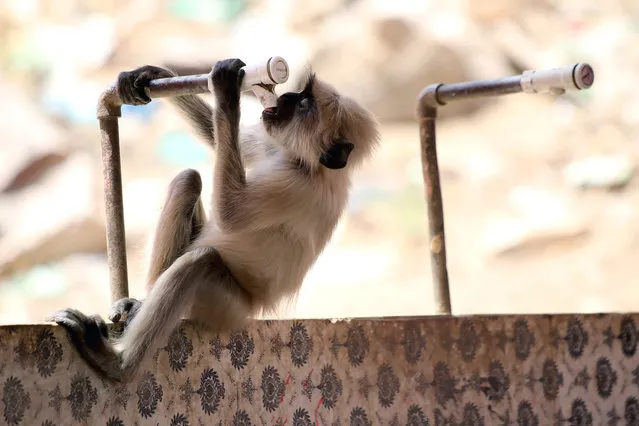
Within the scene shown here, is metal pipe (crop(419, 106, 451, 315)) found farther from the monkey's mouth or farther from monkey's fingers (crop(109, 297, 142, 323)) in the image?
monkey's fingers (crop(109, 297, 142, 323))

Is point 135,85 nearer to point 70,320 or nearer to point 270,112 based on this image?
point 270,112

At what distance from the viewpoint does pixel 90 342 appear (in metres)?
2.64

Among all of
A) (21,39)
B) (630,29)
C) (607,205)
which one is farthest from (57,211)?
(630,29)

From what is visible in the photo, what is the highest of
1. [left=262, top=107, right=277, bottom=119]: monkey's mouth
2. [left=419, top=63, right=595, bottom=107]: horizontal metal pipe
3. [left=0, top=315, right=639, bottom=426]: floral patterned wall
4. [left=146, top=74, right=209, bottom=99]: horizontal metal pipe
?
[left=419, top=63, right=595, bottom=107]: horizontal metal pipe

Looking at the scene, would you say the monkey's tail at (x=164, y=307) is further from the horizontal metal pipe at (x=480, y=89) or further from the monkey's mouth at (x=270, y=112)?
the horizontal metal pipe at (x=480, y=89)

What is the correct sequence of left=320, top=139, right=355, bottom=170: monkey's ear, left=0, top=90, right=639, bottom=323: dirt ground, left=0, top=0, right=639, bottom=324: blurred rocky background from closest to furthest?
left=320, top=139, right=355, bottom=170: monkey's ear
left=0, top=90, right=639, bottom=323: dirt ground
left=0, top=0, right=639, bottom=324: blurred rocky background

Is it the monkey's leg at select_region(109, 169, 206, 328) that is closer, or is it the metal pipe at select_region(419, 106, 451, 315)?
the monkey's leg at select_region(109, 169, 206, 328)

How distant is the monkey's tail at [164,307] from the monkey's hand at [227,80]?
549 mm

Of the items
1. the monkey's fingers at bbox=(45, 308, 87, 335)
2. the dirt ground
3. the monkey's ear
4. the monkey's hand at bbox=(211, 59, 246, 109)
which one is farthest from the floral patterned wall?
the dirt ground

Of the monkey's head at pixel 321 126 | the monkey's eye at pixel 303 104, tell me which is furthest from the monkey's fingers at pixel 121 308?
the monkey's eye at pixel 303 104

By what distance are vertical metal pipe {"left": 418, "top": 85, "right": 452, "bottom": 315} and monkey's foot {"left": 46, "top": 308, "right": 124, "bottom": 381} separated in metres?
1.65

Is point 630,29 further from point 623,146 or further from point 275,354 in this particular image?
point 275,354

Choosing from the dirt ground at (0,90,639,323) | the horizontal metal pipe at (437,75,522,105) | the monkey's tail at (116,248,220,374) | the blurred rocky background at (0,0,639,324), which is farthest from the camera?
the blurred rocky background at (0,0,639,324)

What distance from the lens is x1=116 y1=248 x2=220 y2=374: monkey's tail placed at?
2.76 meters
